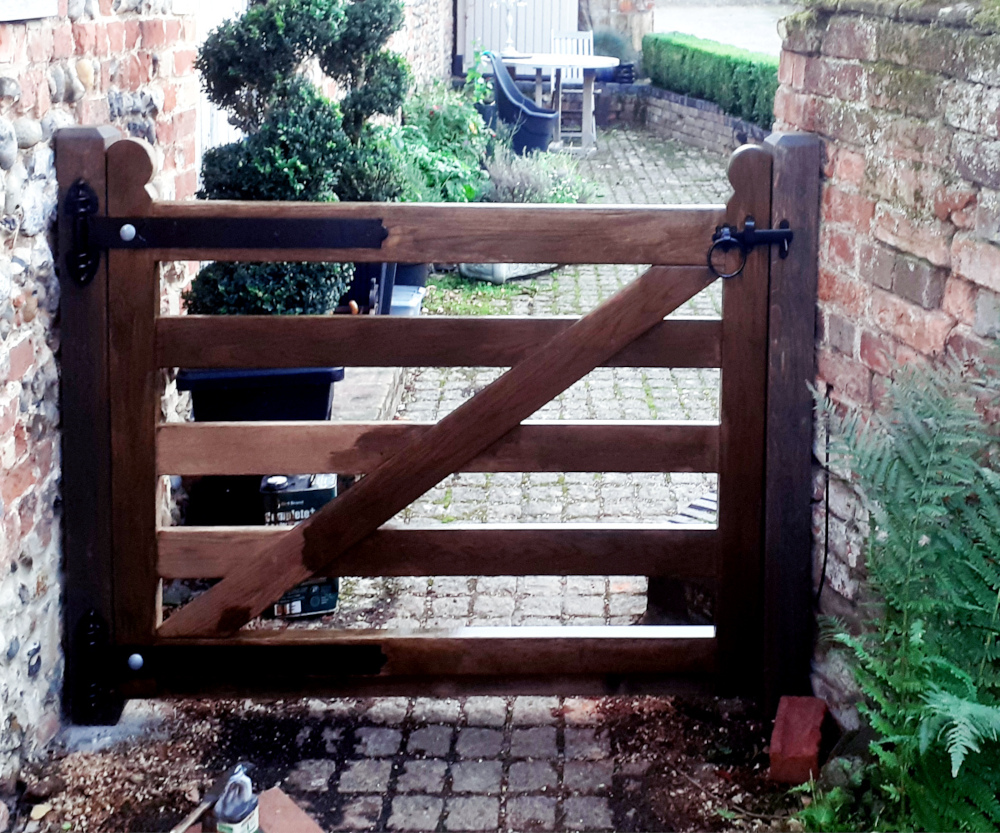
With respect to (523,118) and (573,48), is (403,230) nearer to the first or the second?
(523,118)

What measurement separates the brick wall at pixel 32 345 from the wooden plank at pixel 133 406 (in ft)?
0.52

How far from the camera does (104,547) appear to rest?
11.4 feet

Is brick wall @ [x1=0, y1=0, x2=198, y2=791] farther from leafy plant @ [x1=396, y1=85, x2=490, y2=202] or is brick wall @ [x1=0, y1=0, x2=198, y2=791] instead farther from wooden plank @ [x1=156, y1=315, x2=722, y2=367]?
leafy plant @ [x1=396, y1=85, x2=490, y2=202]

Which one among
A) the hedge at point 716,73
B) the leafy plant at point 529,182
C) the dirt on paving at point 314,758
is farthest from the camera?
the hedge at point 716,73

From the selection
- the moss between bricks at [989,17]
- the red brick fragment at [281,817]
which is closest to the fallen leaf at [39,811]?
the red brick fragment at [281,817]

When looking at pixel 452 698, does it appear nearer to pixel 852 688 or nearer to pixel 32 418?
pixel 852 688

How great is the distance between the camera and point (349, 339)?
3406mm

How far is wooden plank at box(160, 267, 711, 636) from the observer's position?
11.1ft

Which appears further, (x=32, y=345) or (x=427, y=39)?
(x=427, y=39)

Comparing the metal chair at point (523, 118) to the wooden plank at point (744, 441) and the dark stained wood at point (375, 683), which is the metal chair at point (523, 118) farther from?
the dark stained wood at point (375, 683)

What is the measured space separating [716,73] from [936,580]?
1470 centimetres

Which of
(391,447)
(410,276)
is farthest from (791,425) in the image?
(410,276)

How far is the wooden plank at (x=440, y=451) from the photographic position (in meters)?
3.40

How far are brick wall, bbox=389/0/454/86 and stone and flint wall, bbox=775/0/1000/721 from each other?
7269mm
